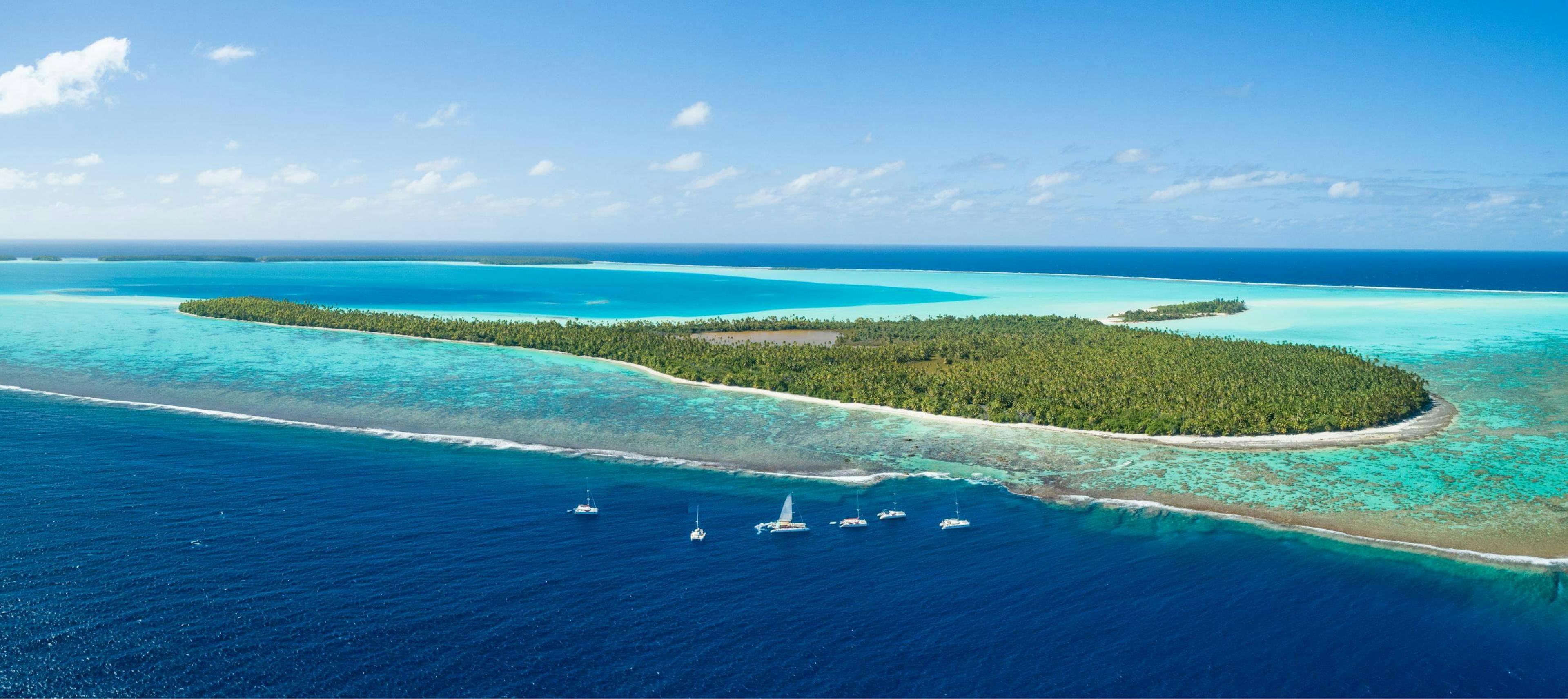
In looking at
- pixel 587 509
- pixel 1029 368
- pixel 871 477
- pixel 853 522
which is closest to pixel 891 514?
pixel 853 522

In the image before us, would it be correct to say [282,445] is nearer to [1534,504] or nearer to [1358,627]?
[1358,627]

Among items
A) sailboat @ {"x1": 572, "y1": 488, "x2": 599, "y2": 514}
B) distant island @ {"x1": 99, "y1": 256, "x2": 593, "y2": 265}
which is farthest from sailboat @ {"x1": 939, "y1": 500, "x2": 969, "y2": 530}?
distant island @ {"x1": 99, "y1": 256, "x2": 593, "y2": 265}

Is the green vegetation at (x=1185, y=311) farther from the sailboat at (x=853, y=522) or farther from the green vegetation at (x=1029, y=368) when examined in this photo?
the sailboat at (x=853, y=522)

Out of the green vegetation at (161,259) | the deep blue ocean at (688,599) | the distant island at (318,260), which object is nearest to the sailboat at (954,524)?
the deep blue ocean at (688,599)

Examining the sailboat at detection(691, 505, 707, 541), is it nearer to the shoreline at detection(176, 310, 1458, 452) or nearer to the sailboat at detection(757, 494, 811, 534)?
the sailboat at detection(757, 494, 811, 534)

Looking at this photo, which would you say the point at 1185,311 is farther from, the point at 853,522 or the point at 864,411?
the point at 853,522

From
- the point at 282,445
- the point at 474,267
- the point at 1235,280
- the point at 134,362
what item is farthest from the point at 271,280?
the point at 1235,280
